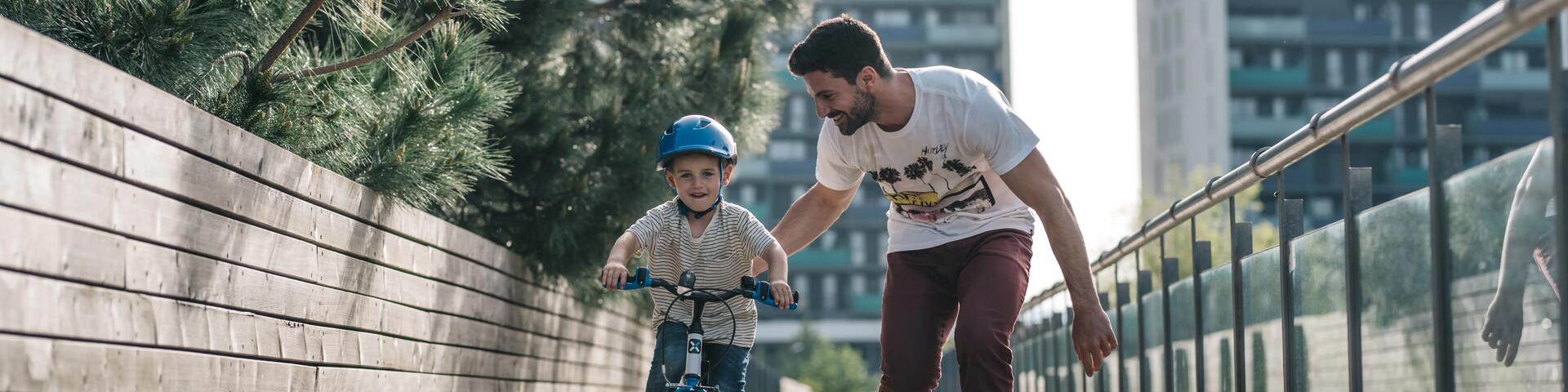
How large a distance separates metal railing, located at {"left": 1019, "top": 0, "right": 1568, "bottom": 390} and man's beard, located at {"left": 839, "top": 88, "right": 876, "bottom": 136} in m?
1.06

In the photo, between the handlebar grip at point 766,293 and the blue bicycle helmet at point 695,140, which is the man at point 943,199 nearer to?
the blue bicycle helmet at point 695,140

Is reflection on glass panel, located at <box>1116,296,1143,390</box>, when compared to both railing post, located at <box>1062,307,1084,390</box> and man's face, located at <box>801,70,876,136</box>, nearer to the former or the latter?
railing post, located at <box>1062,307,1084,390</box>

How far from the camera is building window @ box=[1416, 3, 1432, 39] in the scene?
63.5 m

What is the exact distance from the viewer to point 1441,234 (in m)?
3.54

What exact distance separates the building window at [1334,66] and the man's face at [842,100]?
207 feet

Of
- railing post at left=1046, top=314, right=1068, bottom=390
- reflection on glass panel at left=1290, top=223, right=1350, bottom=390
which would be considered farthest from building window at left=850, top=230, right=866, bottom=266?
reflection on glass panel at left=1290, top=223, right=1350, bottom=390

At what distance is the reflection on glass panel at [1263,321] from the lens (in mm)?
5078

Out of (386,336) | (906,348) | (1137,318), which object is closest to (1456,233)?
(906,348)

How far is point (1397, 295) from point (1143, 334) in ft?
12.8

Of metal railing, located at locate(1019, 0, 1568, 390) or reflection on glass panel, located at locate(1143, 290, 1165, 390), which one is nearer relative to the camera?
metal railing, located at locate(1019, 0, 1568, 390)

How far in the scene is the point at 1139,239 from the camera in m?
7.53

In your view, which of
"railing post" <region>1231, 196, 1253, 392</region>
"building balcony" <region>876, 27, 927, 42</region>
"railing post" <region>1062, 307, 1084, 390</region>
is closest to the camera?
"railing post" <region>1231, 196, 1253, 392</region>

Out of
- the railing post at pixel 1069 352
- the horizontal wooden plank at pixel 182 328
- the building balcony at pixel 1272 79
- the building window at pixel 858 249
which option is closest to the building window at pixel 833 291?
the building window at pixel 858 249

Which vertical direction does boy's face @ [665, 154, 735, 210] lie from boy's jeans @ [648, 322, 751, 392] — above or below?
above
